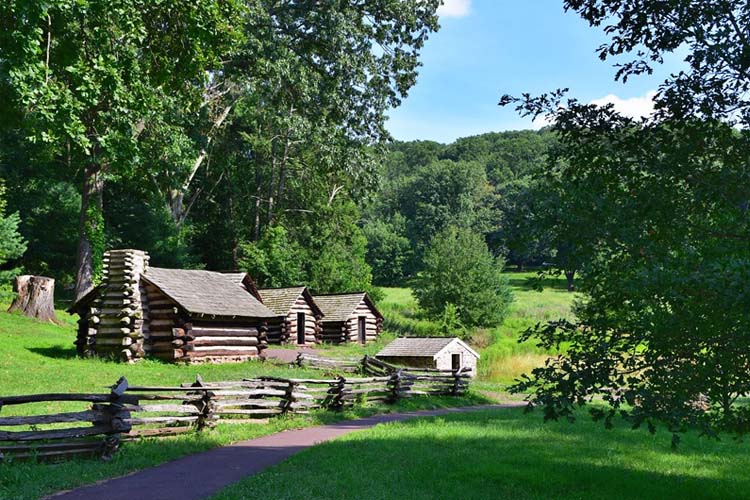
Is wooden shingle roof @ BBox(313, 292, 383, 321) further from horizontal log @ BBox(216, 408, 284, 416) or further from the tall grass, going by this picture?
horizontal log @ BBox(216, 408, 284, 416)

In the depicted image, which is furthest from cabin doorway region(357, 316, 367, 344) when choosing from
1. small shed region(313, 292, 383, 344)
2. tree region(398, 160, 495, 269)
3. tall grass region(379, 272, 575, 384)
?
tree region(398, 160, 495, 269)

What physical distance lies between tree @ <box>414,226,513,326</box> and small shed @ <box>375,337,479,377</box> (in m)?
13.5

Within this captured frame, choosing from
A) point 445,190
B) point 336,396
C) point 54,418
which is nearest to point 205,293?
point 336,396

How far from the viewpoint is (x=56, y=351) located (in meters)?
26.2

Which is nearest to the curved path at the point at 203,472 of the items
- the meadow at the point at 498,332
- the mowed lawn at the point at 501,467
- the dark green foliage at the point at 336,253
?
the mowed lawn at the point at 501,467

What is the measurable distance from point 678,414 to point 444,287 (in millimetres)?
41776

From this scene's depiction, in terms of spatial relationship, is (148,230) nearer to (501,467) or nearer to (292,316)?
(292,316)

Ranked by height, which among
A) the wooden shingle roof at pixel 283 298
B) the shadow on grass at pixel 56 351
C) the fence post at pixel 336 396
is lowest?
the fence post at pixel 336 396

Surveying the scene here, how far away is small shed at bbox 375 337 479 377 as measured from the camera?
3344cm

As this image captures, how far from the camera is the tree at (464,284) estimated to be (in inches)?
1943

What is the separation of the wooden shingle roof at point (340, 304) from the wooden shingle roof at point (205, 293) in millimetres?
13649

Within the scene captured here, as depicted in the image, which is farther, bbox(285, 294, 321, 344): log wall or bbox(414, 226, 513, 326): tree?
bbox(414, 226, 513, 326): tree

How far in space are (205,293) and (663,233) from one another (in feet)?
Result: 78.7

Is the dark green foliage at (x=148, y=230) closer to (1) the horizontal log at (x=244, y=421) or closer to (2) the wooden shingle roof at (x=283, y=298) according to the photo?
(2) the wooden shingle roof at (x=283, y=298)
